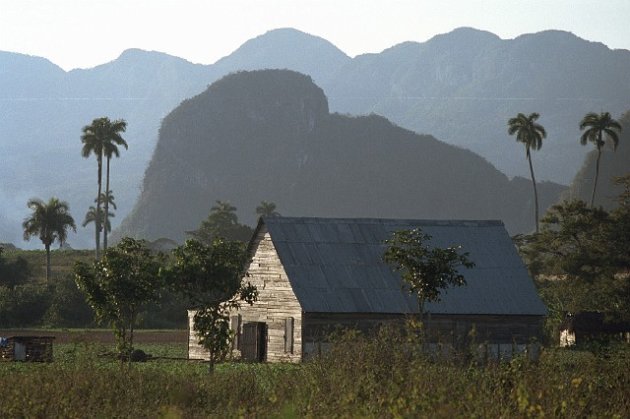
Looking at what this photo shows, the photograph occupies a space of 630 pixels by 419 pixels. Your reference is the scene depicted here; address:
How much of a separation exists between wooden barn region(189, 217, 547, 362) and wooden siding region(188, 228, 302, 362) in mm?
39

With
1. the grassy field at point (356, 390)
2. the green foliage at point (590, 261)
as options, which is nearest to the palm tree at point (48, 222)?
the green foliage at point (590, 261)

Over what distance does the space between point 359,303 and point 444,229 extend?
22.8 feet

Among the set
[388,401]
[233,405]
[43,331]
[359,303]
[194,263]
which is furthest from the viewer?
[43,331]

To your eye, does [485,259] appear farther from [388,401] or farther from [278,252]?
[388,401]

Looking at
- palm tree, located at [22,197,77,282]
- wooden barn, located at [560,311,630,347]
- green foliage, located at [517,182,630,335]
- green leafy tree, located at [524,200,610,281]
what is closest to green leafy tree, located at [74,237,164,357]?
green foliage, located at [517,182,630,335]

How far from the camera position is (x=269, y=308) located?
165 feet

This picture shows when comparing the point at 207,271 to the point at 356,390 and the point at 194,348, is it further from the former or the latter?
the point at 356,390

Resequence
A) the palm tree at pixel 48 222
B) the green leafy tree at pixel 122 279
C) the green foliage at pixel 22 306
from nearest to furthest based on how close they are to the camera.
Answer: the green leafy tree at pixel 122 279
the green foliage at pixel 22 306
the palm tree at pixel 48 222

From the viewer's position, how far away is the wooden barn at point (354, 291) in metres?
48.1

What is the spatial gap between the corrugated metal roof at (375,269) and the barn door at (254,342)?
140 inches

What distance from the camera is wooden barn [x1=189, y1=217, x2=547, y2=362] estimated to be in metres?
48.1

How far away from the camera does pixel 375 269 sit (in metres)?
49.8

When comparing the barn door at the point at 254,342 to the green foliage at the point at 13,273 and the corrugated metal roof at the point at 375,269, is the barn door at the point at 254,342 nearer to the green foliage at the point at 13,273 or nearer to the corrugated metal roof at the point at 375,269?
the corrugated metal roof at the point at 375,269

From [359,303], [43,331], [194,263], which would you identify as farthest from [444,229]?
[43,331]
